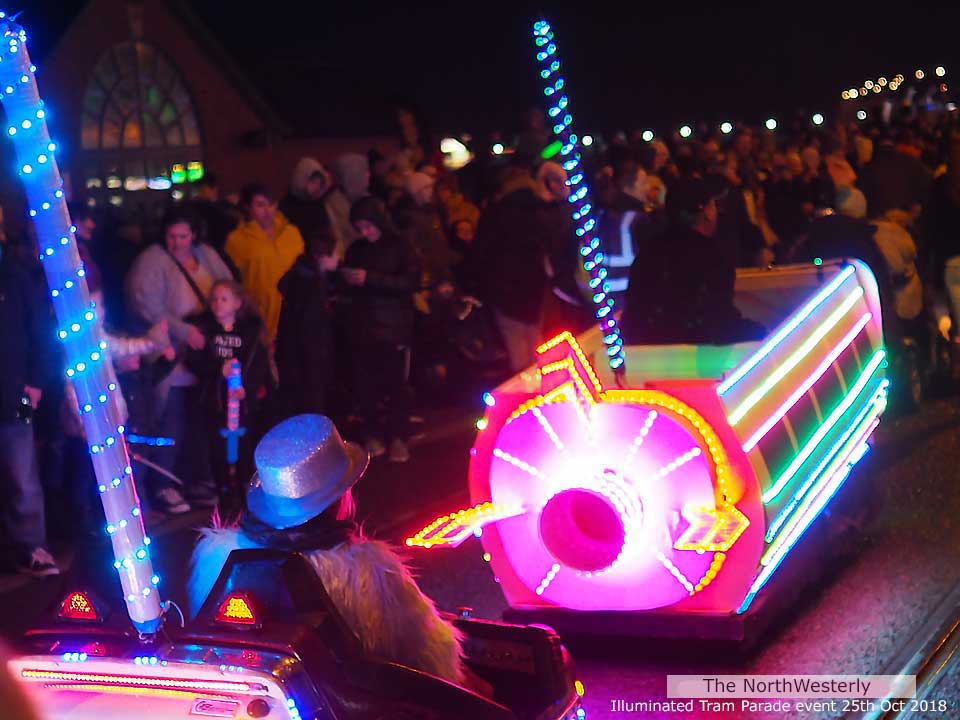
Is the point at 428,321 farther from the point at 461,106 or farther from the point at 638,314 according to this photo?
the point at 461,106

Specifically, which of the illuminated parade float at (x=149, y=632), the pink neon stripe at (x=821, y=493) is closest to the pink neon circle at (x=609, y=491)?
the pink neon stripe at (x=821, y=493)

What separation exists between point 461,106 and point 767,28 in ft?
22.1

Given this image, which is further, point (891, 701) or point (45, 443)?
point (45, 443)

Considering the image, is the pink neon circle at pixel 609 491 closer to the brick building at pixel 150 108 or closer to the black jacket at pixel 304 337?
the black jacket at pixel 304 337

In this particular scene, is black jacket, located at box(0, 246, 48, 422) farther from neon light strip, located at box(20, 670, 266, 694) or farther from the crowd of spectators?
neon light strip, located at box(20, 670, 266, 694)

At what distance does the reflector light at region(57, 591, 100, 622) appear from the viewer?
404 cm

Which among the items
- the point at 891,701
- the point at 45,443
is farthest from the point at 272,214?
the point at 891,701

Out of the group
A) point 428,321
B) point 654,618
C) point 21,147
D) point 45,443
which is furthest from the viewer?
point 428,321

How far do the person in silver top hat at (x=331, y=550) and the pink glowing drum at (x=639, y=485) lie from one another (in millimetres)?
1323

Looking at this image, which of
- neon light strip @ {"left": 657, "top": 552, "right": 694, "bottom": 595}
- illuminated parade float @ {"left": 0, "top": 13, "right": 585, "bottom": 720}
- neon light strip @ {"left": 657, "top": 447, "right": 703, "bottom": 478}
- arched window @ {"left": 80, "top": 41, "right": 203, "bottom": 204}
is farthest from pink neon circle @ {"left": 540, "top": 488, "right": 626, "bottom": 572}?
arched window @ {"left": 80, "top": 41, "right": 203, "bottom": 204}

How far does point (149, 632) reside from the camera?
387 centimetres

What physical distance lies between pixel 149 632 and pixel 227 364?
5560 millimetres

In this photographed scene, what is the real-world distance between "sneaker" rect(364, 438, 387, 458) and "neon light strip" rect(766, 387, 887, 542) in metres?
3.88

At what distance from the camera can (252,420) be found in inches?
380
